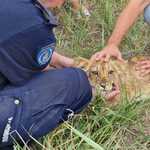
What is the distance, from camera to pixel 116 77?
2.41 metres

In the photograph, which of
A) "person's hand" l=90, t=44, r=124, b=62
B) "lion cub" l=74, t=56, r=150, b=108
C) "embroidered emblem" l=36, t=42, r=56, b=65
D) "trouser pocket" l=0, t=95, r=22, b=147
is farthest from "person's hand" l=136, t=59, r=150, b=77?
"trouser pocket" l=0, t=95, r=22, b=147

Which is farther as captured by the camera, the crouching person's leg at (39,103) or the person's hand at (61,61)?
the person's hand at (61,61)

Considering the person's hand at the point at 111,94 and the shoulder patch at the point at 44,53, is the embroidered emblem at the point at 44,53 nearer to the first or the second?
the shoulder patch at the point at 44,53

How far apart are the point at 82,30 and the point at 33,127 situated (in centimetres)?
163

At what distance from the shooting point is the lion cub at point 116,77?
88.4 inches

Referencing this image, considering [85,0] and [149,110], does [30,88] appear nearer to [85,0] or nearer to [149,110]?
[149,110]

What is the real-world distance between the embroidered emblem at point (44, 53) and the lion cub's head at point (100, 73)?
2.09ft

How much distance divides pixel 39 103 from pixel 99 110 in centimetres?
60

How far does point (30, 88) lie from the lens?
169cm

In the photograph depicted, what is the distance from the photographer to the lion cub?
225 centimetres

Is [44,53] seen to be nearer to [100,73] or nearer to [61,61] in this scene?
[100,73]

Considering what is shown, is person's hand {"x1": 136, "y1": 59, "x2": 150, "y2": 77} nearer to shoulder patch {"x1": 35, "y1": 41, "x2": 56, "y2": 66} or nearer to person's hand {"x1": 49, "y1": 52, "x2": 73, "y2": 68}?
person's hand {"x1": 49, "y1": 52, "x2": 73, "y2": 68}

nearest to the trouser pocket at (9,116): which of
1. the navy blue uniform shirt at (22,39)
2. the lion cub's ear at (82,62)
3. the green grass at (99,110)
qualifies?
the navy blue uniform shirt at (22,39)

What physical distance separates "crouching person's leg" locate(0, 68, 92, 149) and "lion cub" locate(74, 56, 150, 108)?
392mm
